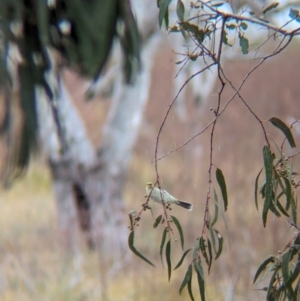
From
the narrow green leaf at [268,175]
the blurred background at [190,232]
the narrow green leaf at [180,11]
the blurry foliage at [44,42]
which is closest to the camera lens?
the narrow green leaf at [268,175]

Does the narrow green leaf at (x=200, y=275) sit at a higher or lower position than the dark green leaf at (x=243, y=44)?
lower

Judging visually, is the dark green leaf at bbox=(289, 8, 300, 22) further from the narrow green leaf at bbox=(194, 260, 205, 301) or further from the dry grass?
the dry grass

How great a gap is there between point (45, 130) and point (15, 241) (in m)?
0.97

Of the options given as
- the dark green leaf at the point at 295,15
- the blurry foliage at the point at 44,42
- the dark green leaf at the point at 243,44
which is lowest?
the dark green leaf at the point at 243,44

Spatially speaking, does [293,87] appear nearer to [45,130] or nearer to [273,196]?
[45,130]

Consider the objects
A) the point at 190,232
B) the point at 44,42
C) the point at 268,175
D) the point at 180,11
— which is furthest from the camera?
the point at 190,232

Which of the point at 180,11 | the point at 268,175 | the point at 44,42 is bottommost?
the point at 268,175

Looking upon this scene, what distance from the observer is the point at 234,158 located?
15.8 ft

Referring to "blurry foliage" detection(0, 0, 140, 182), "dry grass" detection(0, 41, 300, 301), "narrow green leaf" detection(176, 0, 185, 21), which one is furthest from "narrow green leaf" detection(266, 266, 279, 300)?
"dry grass" detection(0, 41, 300, 301)

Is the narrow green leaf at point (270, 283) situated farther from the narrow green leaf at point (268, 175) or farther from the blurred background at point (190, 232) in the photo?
the blurred background at point (190, 232)

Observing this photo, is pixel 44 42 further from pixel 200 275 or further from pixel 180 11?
pixel 200 275

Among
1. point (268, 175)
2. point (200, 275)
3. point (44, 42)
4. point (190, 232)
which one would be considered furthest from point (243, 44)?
point (190, 232)

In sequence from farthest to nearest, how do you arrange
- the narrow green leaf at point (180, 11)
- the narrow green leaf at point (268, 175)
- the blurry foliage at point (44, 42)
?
the blurry foliage at point (44, 42) < the narrow green leaf at point (180, 11) < the narrow green leaf at point (268, 175)

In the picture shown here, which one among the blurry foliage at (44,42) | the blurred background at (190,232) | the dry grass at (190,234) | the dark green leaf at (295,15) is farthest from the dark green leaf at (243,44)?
the dry grass at (190,234)
